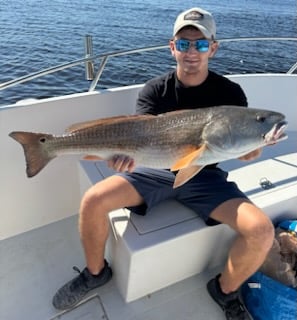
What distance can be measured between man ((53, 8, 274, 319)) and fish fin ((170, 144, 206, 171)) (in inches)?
12.1

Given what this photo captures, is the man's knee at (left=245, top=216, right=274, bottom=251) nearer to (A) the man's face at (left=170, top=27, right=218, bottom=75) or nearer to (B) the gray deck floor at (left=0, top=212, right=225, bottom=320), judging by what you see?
(B) the gray deck floor at (left=0, top=212, right=225, bottom=320)

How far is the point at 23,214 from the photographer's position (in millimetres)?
3068

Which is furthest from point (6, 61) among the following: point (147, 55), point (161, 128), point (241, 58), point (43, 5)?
point (161, 128)

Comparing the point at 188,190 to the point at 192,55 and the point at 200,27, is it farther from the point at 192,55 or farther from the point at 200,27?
the point at 200,27

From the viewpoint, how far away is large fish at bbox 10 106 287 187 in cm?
204

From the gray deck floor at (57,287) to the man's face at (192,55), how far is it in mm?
1443

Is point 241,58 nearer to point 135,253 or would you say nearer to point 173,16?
point 173,16

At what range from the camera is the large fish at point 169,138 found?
204 cm

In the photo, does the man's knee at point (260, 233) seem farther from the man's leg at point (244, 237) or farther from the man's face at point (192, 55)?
the man's face at point (192, 55)

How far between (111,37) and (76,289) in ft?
43.6

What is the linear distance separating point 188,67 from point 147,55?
33.7 ft

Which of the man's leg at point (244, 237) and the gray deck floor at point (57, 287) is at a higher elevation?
the man's leg at point (244, 237)

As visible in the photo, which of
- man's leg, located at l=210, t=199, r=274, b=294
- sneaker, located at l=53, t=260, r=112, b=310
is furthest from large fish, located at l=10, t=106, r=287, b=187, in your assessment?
sneaker, located at l=53, t=260, r=112, b=310

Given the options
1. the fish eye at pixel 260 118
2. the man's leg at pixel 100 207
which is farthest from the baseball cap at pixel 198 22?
the man's leg at pixel 100 207
